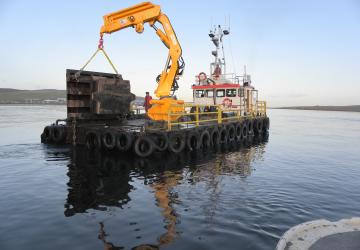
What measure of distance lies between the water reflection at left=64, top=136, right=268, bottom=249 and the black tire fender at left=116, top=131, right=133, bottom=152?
0.44 metres

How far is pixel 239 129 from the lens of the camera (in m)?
22.3

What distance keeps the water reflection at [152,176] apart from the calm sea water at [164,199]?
33 millimetres

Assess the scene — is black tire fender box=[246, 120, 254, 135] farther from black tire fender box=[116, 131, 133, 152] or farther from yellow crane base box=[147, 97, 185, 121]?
black tire fender box=[116, 131, 133, 152]

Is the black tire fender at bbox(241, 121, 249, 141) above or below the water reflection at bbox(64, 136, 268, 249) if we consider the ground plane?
above

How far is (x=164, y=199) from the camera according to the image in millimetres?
8156

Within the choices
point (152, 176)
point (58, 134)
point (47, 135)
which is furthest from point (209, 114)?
point (152, 176)

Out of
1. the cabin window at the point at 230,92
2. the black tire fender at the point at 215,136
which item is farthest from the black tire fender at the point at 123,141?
the cabin window at the point at 230,92

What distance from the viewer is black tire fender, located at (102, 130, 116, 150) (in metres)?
15.1

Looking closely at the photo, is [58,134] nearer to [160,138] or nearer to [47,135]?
[47,135]

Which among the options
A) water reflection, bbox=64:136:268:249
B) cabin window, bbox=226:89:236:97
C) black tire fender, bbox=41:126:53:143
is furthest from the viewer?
cabin window, bbox=226:89:236:97

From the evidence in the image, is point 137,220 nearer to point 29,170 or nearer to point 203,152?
point 29,170

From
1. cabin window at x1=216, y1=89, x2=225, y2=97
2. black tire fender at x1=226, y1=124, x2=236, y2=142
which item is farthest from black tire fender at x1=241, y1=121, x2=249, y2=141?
cabin window at x1=216, y1=89, x2=225, y2=97

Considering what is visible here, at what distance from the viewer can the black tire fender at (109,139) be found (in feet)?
49.5

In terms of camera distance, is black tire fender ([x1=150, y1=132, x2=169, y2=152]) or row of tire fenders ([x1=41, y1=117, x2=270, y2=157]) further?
black tire fender ([x1=150, y1=132, x2=169, y2=152])
